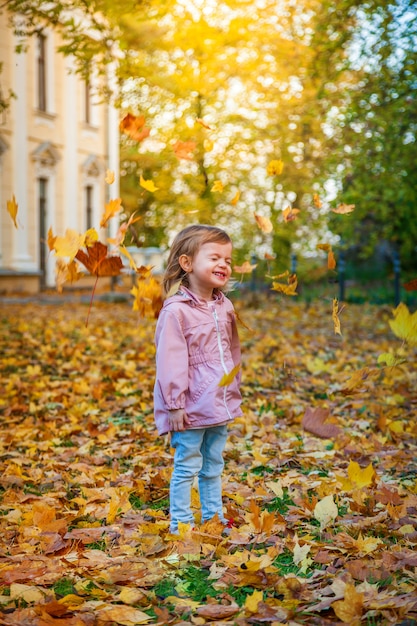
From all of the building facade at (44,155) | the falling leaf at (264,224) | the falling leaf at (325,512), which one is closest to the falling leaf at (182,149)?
the falling leaf at (264,224)

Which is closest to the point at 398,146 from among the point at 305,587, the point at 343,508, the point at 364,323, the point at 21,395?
the point at 364,323

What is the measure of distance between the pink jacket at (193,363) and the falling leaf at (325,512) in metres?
0.56

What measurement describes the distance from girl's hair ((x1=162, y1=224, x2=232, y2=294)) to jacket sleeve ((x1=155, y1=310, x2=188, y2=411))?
0.25m

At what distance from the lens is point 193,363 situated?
3748 millimetres

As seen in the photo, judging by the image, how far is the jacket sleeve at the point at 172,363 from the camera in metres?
3.63

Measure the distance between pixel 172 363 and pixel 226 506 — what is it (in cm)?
88

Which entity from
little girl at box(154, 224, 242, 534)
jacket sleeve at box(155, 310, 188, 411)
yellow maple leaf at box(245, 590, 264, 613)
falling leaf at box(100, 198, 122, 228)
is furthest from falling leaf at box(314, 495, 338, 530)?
falling leaf at box(100, 198, 122, 228)

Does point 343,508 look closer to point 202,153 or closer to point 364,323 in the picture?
point 364,323

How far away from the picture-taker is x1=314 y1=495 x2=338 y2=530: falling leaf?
12.5ft

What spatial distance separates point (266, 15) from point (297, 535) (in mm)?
17150

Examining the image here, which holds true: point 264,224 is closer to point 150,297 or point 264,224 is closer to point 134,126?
point 150,297

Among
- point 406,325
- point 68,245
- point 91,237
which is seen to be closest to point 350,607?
point 406,325

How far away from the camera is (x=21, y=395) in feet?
24.6

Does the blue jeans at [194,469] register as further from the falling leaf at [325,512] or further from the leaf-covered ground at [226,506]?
the falling leaf at [325,512]
